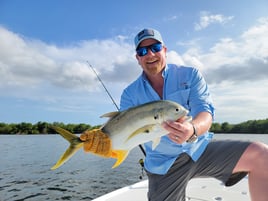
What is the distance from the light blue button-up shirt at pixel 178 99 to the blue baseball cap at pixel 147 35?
38 centimetres

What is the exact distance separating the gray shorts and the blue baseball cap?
1.34m

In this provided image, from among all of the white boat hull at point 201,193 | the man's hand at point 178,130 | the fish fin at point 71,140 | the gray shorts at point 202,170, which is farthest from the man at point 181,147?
the white boat hull at point 201,193

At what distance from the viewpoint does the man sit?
9.99 ft

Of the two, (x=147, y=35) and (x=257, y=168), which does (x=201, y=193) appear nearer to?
(x=257, y=168)

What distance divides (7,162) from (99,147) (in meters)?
23.2

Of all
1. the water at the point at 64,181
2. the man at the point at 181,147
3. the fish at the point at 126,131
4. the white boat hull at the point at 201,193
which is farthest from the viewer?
the water at the point at 64,181

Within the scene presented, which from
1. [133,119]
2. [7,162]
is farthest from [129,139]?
[7,162]

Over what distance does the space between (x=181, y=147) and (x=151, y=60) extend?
1.02 metres

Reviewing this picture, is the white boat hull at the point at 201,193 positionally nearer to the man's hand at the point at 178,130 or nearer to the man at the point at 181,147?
the man at the point at 181,147

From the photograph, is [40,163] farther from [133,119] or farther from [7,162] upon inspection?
[133,119]

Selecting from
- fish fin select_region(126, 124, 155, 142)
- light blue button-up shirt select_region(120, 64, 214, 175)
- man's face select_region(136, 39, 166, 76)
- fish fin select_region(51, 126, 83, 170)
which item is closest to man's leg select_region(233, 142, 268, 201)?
light blue button-up shirt select_region(120, 64, 214, 175)

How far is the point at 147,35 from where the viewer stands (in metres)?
3.27

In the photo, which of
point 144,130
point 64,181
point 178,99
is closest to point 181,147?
point 178,99

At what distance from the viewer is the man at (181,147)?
3045 millimetres
